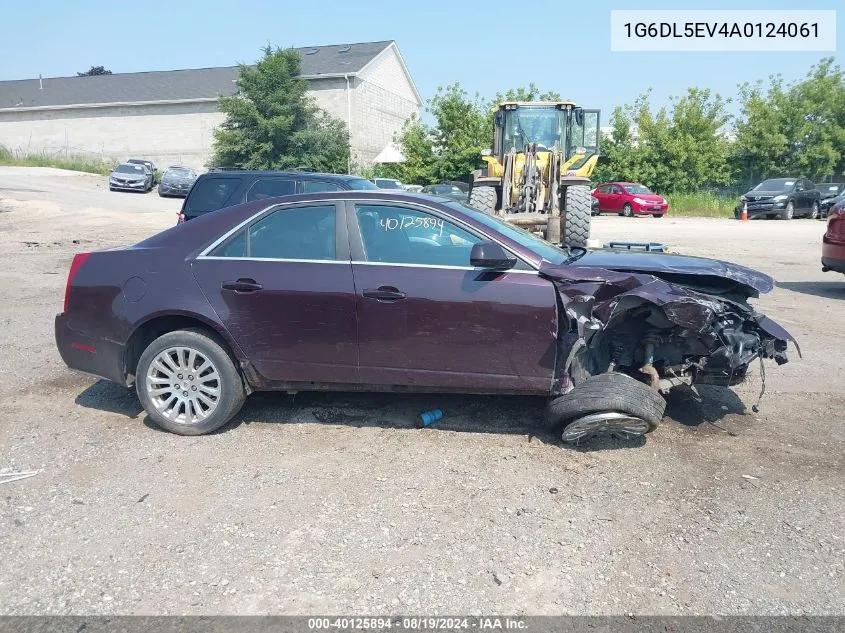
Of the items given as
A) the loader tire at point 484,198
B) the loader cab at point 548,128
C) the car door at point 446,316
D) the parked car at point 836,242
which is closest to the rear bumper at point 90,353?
the car door at point 446,316

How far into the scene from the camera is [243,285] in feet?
15.6

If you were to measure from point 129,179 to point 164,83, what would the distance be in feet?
51.8

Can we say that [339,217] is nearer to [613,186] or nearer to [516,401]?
[516,401]

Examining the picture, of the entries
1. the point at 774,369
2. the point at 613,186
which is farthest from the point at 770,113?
the point at 774,369

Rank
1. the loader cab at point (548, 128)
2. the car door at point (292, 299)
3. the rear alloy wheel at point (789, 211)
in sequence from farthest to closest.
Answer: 1. the rear alloy wheel at point (789, 211)
2. the loader cab at point (548, 128)
3. the car door at point (292, 299)

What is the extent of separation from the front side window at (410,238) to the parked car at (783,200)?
2966cm

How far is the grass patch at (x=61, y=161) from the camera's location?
44.8 metres

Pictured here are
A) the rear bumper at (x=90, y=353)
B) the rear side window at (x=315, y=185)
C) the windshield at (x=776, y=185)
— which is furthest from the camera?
the windshield at (x=776, y=185)

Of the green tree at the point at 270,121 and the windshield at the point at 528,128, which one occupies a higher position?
the green tree at the point at 270,121

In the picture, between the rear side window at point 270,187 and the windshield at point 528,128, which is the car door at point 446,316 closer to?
the rear side window at point 270,187

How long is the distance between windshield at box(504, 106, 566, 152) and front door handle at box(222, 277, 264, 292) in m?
11.8

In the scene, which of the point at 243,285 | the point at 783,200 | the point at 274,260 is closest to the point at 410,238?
the point at 274,260

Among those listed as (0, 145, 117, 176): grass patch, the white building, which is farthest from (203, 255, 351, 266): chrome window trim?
(0, 145, 117, 176): grass patch

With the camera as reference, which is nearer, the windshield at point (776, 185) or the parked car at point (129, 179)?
the windshield at point (776, 185)
